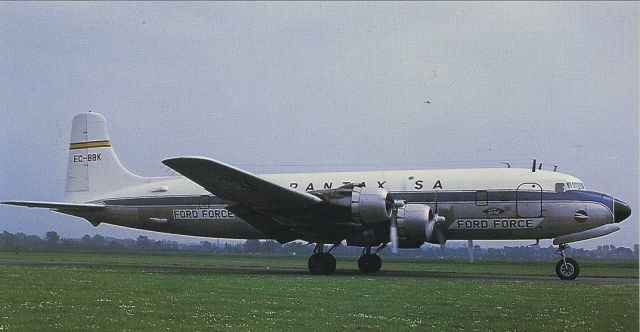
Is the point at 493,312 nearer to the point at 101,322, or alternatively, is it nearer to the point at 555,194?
the point at 101,322

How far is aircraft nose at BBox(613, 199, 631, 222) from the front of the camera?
689 inches

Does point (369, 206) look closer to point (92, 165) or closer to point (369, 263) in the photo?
point (369, 263)

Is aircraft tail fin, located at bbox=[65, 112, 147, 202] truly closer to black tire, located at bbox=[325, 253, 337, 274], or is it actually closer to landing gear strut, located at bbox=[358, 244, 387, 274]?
black tire, located at bbox=[325, 253, 337, 274]

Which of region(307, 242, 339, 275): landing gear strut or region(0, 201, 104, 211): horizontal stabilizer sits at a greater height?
region(0, 201, 104, 211): horizontal stabilizer

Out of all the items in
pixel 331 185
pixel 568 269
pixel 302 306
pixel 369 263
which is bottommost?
pixel 302 306

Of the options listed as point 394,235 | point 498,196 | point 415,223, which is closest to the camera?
point 415,223

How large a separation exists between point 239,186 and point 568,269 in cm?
865

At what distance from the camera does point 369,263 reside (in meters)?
20.1

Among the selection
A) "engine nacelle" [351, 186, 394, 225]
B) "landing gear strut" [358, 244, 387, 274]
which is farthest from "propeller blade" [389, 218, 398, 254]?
"landing gear strut" [358, 244, 387, 274]

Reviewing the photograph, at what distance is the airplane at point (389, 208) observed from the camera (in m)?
17.1

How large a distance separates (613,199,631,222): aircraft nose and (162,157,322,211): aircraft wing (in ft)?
25.1

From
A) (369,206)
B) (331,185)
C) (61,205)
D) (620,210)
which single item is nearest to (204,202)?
(331,185)

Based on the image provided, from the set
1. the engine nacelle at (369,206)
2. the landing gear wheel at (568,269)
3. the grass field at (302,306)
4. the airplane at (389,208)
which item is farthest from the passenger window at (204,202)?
the landing gear wheel at (568,269)

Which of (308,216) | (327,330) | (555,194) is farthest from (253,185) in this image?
(327,330)
